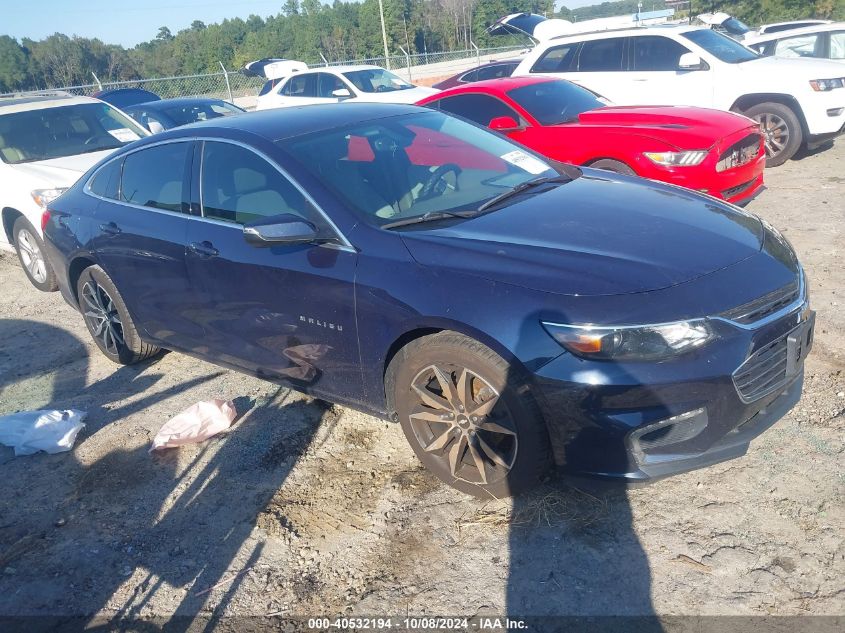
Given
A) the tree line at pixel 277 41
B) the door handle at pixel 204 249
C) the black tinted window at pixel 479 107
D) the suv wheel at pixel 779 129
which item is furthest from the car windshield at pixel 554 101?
the tree line at pixel 277 41

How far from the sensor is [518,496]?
325 centimetres

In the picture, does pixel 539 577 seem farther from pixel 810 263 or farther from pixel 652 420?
pixel 810 263

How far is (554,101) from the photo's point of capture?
25.0 ft

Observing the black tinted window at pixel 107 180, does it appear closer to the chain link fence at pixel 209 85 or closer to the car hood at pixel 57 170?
the car hood at pixel 57 170

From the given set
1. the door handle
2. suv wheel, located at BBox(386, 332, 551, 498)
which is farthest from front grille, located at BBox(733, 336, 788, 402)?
the door handle

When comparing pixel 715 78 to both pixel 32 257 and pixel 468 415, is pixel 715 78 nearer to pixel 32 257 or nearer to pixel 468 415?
pixel 468 415

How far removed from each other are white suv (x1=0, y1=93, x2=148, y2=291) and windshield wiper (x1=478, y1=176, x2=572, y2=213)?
4.85m

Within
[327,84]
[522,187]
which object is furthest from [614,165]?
[327,84]

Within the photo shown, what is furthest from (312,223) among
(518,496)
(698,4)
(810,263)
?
(698,4)

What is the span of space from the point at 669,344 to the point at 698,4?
42833 mm

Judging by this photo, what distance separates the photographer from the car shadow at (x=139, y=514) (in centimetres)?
295

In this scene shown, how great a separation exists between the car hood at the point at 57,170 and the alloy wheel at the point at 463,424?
5.07 m

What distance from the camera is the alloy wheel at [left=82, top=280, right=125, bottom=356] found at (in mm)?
5133

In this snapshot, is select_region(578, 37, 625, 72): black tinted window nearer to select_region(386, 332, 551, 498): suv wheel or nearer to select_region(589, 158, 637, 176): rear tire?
select_region(589, 158, 637, 176): rear tire
